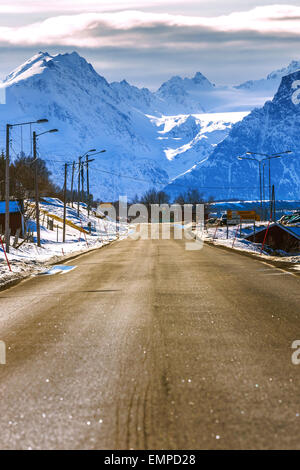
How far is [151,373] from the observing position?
5.86 m

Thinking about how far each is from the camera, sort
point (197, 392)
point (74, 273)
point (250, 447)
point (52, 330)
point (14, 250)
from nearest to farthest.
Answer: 1. point (250, 447)
2. point (197, 392)
3. point (52, 330)
4. point (74, 273)
5. point (14, 250)

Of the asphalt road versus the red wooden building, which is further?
the red wooden building

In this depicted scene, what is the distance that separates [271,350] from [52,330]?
3.22m

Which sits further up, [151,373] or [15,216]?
[15,216]

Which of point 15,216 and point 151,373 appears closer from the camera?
point 151,373

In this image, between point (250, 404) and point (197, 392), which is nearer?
point (250, 404)

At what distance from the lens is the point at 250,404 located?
15.8ft

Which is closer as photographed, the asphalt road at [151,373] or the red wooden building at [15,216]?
the asphalt road at [151,373]

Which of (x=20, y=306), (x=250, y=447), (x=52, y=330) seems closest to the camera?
(x=250, y=447)

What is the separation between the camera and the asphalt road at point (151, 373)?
425cm

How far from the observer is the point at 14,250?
30.8m

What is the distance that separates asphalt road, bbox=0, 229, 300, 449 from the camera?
4.25 metres

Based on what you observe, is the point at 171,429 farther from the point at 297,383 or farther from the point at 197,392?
the point at 297,383
